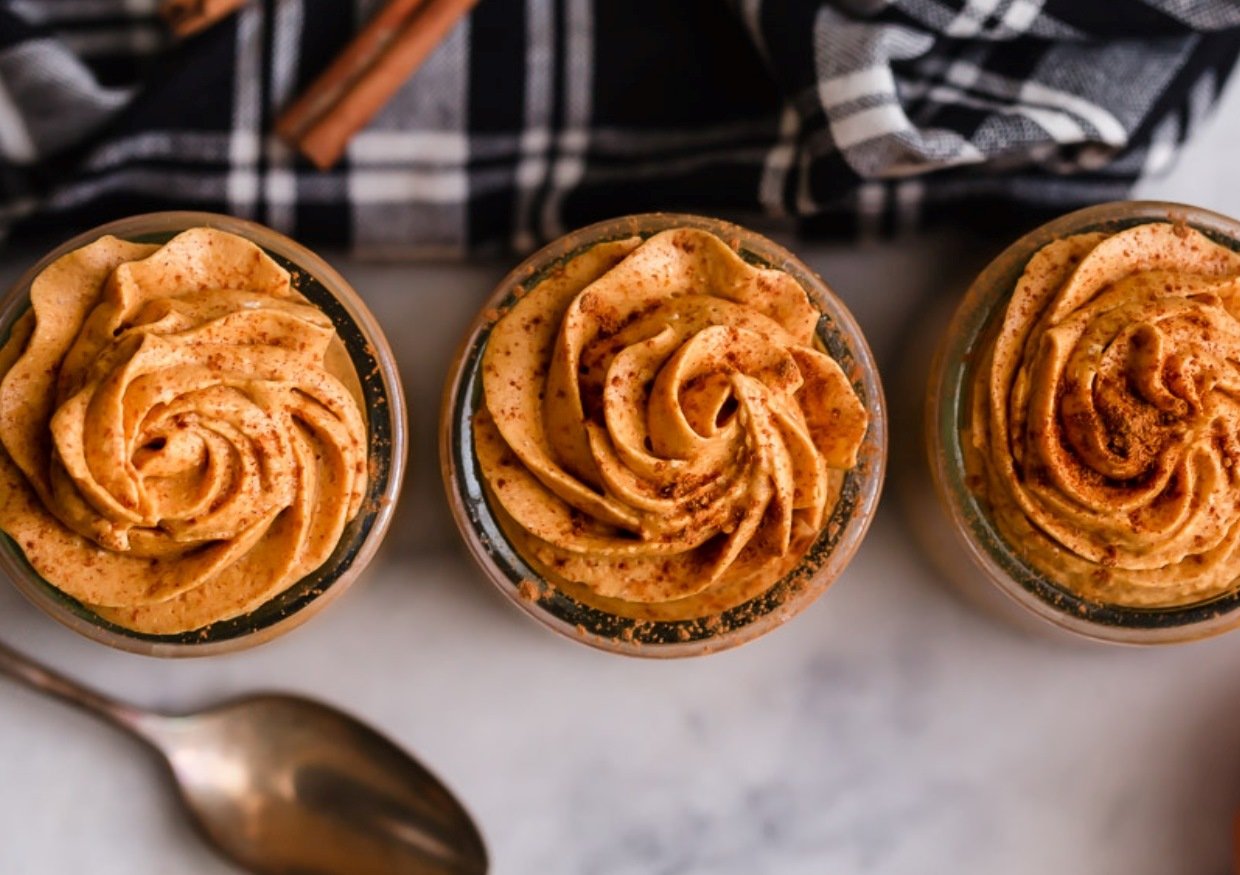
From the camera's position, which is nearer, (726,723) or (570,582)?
(570,582)

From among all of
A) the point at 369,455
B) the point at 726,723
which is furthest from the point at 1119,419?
the point at 369,455

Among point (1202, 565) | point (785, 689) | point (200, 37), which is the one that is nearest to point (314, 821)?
point (785, 689)

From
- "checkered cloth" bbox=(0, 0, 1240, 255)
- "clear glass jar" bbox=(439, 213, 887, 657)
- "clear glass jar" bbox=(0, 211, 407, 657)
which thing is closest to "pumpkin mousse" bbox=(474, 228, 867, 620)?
"clear glass jar" bbox=(439, 213, 887, 657)

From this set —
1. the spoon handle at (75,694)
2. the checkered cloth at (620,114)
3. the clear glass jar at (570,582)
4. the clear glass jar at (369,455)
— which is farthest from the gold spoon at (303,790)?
the checkered cloth at (620,114)

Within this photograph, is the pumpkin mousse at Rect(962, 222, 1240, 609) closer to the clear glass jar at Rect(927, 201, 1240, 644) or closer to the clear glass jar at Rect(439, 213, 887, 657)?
the clear glass jar at Rect(927, 201, 1240, 644)

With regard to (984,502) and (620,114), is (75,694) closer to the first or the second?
(620,114)

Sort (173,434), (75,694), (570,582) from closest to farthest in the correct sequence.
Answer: (173,434), (570,582), (75,694)

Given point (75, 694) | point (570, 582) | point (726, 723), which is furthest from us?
point (726, 723)
